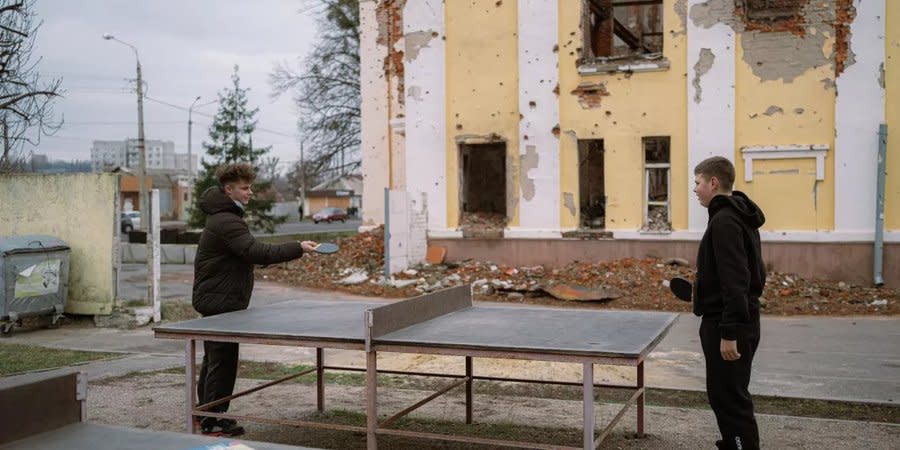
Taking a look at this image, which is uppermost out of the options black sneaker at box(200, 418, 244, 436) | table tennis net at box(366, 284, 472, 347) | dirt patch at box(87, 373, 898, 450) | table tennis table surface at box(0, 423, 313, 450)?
table tennis net at box(366, 284, 472, 347)

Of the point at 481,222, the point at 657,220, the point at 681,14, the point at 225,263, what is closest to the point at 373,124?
the point at 481,222

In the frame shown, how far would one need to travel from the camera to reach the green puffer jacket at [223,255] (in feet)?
20.0

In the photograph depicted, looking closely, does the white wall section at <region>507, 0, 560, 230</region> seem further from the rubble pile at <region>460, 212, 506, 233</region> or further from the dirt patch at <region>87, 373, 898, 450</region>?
the dirt patch at <region>87, 373, 898, 450</region>

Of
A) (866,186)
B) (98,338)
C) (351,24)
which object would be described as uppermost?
(351,24)

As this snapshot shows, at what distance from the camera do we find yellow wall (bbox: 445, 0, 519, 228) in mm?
18844

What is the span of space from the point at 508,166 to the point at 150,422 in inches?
520

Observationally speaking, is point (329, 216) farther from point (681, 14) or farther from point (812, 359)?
point (812, 359)

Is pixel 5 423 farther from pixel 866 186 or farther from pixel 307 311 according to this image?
pixel 866 186

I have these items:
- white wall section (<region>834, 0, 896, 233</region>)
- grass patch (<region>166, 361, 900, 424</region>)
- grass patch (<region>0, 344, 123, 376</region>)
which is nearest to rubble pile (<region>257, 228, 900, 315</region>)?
white wall section (<region>834, 0, 896, 233</region>)

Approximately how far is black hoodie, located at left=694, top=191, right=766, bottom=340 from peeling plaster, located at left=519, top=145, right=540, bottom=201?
539 inches

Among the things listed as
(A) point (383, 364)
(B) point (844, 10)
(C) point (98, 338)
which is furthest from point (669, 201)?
(C) point (98, 338)

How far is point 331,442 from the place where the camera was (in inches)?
243

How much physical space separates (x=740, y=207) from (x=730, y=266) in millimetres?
379

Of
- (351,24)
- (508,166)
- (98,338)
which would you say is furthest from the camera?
(351,24)
